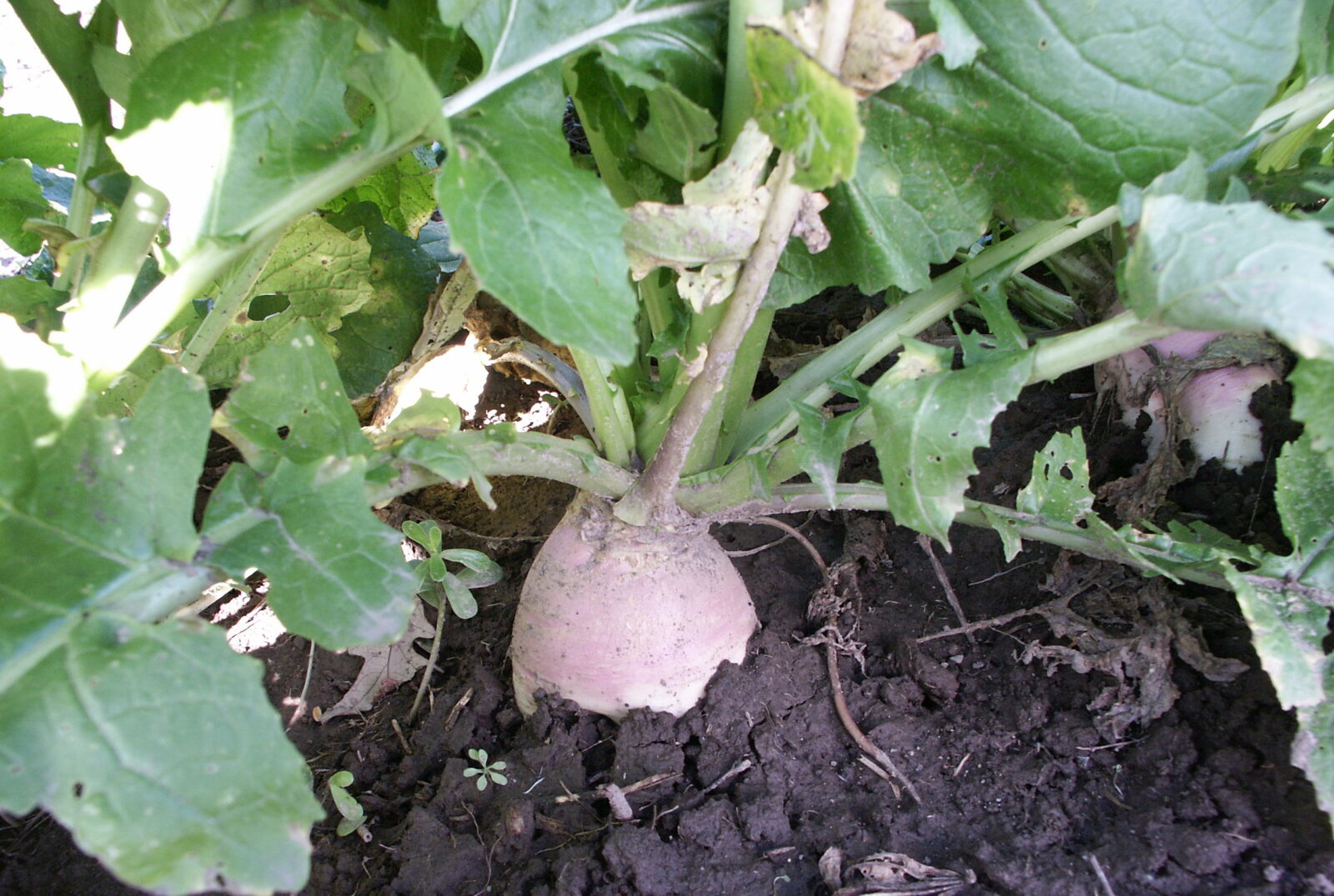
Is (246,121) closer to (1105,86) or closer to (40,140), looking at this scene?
(40,140)

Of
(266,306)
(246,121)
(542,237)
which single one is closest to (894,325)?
(542,237)

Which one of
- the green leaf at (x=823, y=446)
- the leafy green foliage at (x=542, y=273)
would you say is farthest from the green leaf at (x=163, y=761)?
the green leaf at (x=823, y=446)

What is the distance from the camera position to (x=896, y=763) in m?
1.27

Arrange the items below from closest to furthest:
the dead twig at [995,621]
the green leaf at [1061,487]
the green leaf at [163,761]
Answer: the green leaf at [163,761]
the green leaf at [1061,487]
the dead twig at [995,621]

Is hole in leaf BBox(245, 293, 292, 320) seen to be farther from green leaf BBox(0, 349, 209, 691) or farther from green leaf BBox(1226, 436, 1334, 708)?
green leaf BBox(1226, 436, 1334, 708)

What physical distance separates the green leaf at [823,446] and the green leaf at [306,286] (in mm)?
894

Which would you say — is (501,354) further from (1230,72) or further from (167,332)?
(1230,72)

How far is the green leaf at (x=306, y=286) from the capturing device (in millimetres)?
1489

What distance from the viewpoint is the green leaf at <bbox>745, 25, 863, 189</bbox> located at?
0.72 meters

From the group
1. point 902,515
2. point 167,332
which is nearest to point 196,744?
point 902,515

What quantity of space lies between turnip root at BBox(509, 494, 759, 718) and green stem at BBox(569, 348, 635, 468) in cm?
9

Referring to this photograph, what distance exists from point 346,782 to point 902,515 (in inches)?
35.1

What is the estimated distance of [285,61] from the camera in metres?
0.90

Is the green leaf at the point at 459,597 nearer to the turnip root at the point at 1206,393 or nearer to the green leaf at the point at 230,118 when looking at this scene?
the green leaf at the point at 230,118
